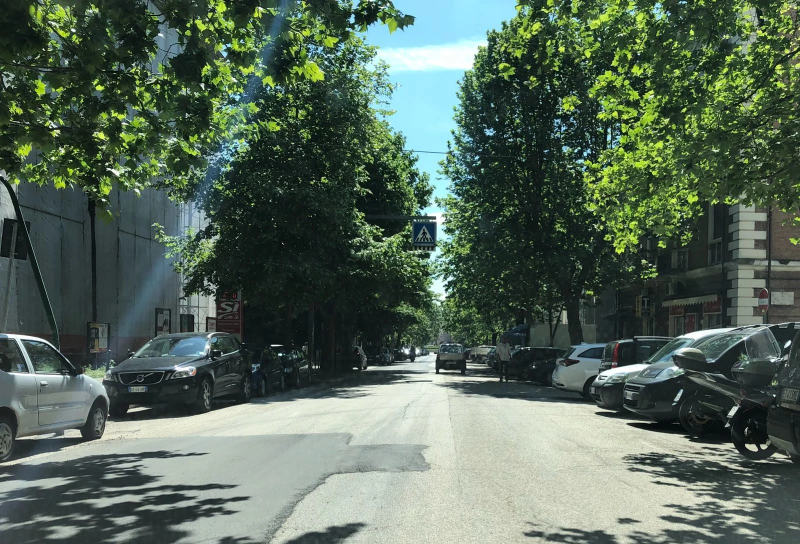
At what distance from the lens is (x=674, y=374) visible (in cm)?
1230

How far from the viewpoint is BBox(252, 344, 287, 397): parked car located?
64.6ft

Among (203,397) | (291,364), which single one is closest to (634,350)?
(203,397)

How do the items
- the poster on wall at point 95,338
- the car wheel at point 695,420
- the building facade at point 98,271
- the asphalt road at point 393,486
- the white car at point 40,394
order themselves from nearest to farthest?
the asphalt road at point 393,486, the white car at point 40,394, the car wheel at point 695,420, the poster on wall at point 95,338, the building facade at point 98,271

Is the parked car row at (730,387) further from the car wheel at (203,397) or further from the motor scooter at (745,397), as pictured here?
the car wheel at (203,397)

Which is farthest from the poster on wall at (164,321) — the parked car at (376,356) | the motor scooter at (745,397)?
the parked car at (376,356)

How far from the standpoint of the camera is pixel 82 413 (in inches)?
424

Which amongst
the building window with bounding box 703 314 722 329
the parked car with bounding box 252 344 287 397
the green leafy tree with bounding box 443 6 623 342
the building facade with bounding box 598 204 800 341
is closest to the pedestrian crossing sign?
the parked car with bounding box 252 344 287 397

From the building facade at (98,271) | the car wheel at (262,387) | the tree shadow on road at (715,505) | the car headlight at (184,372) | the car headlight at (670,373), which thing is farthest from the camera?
the building facade at (98,271)

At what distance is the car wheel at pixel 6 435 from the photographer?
8875mm

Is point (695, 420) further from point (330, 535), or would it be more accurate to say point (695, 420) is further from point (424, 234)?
point (424, 234)

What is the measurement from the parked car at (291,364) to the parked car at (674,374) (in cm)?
1253

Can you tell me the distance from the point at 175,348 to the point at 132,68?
8013 mm

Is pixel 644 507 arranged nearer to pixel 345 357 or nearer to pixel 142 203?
pixel 142 203

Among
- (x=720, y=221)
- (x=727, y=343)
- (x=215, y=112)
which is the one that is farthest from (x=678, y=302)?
(x=215, y=112)
